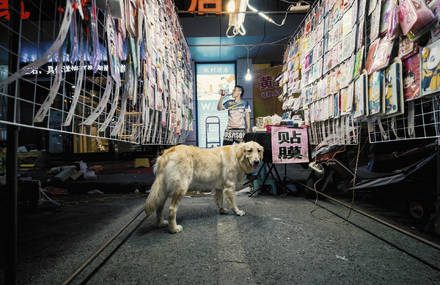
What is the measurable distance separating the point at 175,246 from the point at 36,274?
0.76m

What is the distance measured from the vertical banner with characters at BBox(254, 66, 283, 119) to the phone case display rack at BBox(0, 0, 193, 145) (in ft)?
14.6

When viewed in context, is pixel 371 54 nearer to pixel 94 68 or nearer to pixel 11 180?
pixel 94 68

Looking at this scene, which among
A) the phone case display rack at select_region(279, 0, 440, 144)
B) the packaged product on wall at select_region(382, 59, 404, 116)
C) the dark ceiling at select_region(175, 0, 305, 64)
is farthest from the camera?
the dark ceiling at select_region(175, 0, 305, 64)

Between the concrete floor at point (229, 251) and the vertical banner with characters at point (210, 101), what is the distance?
203 inches

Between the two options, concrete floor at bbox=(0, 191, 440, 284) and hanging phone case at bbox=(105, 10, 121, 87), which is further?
hanging phone case at bbox=(105, 10, 121, 87)

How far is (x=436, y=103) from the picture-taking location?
52.0 inches

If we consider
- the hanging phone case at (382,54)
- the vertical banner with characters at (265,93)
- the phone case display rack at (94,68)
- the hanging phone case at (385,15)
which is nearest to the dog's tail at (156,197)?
the phone case display rack at (94,68)

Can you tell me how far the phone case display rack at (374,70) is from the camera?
4.17 feet

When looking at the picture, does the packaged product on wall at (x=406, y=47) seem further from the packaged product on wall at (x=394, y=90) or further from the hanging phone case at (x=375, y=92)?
the hanging phone case at (x=375, y=92)

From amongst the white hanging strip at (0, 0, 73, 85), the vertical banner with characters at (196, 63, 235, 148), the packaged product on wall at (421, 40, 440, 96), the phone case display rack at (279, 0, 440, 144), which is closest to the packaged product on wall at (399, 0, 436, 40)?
the phone case display rack at (279, 0, 440, 144)

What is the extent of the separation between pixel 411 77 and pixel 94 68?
6.92ft

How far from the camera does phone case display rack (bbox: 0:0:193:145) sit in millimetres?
811

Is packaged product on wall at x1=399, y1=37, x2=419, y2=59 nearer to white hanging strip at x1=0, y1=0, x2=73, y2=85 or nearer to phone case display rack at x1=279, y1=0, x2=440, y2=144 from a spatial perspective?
phone case display rack at x1=279, y1=0, x2=440, y2=144

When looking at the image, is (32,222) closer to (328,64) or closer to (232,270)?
(232,270)
